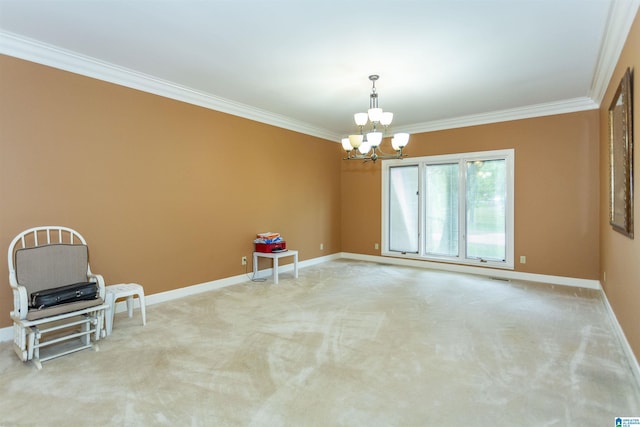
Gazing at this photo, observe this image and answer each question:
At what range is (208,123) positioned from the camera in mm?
4582

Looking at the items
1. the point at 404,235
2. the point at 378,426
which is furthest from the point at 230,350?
the point at 404,235

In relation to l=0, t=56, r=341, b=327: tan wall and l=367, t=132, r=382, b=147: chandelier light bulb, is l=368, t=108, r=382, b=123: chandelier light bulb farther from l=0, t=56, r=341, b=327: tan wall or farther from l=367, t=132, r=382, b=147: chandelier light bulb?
l=0, t=56, r=341, b=327: tan wall

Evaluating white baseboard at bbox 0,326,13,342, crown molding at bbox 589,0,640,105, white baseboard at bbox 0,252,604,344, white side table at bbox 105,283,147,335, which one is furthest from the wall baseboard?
white baseboard at bbox 0,326,13,342

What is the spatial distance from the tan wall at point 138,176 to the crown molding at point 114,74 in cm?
7

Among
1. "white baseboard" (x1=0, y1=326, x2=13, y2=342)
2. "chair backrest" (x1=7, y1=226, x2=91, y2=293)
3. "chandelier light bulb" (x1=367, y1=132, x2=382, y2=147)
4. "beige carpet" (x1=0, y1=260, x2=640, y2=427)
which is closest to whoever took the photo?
"beige carpet" (x1=0, y1=260, x2=640, y2=427)

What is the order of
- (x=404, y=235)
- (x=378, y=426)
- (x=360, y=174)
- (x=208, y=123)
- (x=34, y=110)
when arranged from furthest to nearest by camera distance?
(x=360, y=174)
(x=404, y=235)
(x=208, y=123)
(x=34, y=110)
(x=378, y=426)

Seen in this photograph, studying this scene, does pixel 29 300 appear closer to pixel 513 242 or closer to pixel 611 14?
pixel 611 14

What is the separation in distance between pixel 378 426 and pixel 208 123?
4112 millimetres

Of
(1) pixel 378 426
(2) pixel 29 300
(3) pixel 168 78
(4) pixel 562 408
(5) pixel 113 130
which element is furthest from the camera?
(3) pixel 168 78

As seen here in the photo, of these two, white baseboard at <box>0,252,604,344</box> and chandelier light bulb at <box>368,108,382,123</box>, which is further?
white baseboard at <box>0,252,604,344</box>

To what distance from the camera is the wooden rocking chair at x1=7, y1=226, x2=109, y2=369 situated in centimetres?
252

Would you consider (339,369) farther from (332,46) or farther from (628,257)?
(332,46)

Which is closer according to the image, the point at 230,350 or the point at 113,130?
the point at 230,350

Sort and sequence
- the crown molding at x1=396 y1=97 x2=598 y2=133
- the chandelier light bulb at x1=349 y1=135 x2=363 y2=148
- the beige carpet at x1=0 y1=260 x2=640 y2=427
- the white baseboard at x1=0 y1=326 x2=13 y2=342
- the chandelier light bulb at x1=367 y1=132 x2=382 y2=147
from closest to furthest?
the beige carpet at x1=0 y1=260 x2=640 y2=427 → the white baseboard at x1=0 y1=326 x2=13 y2=342 → the chandelier light bulb at x1=367 y1=132 x2=382 y2=147 → the chandelier light bulb at x1=349 y1=135 x2=363 y2=148 → the crown molding at x1=396 y1=97 x2=598 y2=133
